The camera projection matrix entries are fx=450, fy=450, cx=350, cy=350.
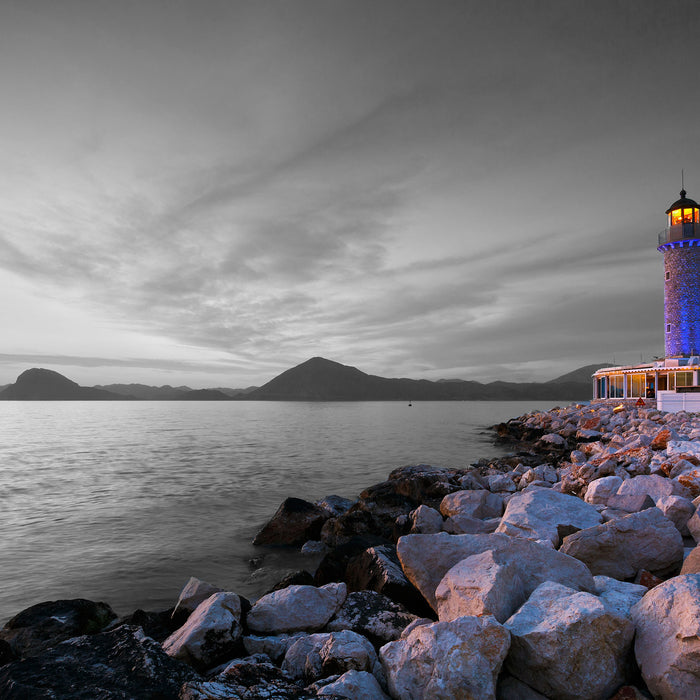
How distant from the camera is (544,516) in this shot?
6.07 metres

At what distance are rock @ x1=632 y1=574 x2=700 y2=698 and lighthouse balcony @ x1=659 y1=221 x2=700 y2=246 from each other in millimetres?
48100

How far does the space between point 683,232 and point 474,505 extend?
44928 millimetres

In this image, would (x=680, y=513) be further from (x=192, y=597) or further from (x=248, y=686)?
(x=192, y=597)

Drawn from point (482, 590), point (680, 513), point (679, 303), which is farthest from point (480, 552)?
point (679, 303)

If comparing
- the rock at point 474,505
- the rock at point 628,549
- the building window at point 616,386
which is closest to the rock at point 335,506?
the rock at point 474,505

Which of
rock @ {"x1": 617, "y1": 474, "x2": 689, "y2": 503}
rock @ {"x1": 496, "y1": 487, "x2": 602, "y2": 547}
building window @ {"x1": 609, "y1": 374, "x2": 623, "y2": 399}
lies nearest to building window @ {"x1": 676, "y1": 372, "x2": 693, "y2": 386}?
building window @ {"x1": 609, "y1": 374, "x2": 623, "y2": 399}

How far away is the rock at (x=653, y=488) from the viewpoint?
7.17m

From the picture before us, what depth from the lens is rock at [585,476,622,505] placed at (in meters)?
7.49

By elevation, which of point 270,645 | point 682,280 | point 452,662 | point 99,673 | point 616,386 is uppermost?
point 682,280

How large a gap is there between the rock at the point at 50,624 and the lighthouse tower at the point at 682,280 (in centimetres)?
4701

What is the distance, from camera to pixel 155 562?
31.2 feet

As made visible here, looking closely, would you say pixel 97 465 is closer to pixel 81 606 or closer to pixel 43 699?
pixel 81 606

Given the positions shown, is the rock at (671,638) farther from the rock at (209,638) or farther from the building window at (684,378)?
the building window at (684,378)

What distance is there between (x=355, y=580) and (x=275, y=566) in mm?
3500
